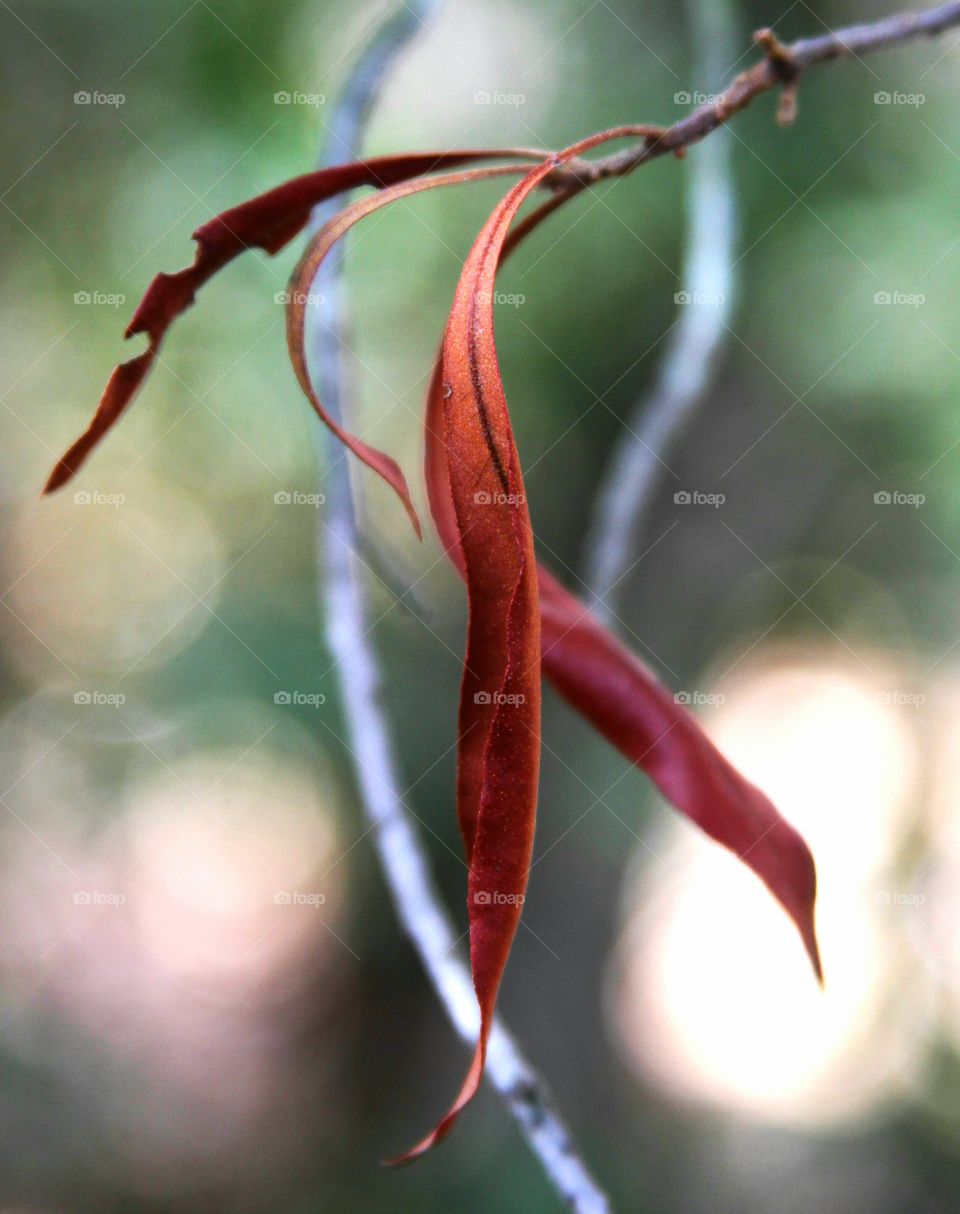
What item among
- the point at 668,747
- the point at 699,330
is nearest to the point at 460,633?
the point at 699,330

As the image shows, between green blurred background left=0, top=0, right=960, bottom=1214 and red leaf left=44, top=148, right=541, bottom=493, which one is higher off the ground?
red leaf left=44, top=148, right=541, bottom=493

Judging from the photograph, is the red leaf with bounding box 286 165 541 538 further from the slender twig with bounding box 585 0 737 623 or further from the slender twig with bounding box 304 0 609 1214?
the slender twig with bounding box 585 0 737 623

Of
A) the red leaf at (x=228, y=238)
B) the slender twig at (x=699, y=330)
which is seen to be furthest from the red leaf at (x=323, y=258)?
the slender twig at (x=699, y=330)

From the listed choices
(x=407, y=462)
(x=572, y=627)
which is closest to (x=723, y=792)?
(x=572, y=627)

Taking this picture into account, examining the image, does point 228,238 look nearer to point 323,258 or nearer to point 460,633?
point 323,258

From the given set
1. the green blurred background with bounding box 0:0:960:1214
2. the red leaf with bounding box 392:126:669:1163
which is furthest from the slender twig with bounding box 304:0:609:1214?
the red leaf with bounding box 392:126:669:1163

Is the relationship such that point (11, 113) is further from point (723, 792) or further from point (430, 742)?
point (723, 792)
